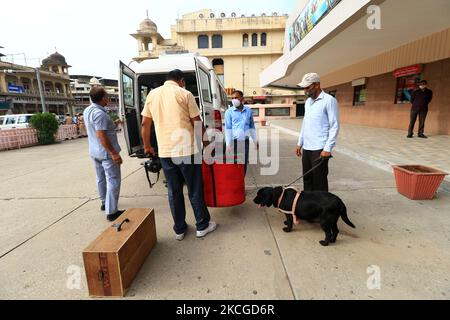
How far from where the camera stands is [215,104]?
470 centimetres

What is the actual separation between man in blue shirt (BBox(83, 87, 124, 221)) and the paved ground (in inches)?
16.1

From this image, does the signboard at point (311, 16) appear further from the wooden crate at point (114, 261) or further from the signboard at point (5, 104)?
the signboard at point (5, 104)

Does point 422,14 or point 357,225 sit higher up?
point 422,14

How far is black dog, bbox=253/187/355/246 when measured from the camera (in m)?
2.48

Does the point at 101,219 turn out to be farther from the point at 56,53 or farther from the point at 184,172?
the point at 56,53

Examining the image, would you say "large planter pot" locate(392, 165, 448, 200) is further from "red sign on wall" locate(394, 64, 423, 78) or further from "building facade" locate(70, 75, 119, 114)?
"building facade" locate(70, 75, 119, 114)

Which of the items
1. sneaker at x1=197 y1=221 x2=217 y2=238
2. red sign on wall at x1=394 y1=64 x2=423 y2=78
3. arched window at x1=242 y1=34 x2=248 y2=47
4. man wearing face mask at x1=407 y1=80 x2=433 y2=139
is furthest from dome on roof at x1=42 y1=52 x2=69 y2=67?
sneaker at x1=197 y1=221 x2=217 y2=238

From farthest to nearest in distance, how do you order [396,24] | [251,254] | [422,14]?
[396,24] → [422,14] → [251,254]

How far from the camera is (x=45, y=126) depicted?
12.3 m

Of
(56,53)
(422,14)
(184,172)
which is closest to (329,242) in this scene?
(184,172)

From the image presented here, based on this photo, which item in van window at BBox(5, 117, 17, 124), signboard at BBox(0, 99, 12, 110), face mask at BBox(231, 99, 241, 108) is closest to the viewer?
face mask at BBox(231, 99, 241, 108)

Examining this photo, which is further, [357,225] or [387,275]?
[357,225]

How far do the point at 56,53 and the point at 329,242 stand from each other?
60852 mm

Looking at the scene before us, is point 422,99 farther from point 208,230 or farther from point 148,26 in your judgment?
point 148,26
